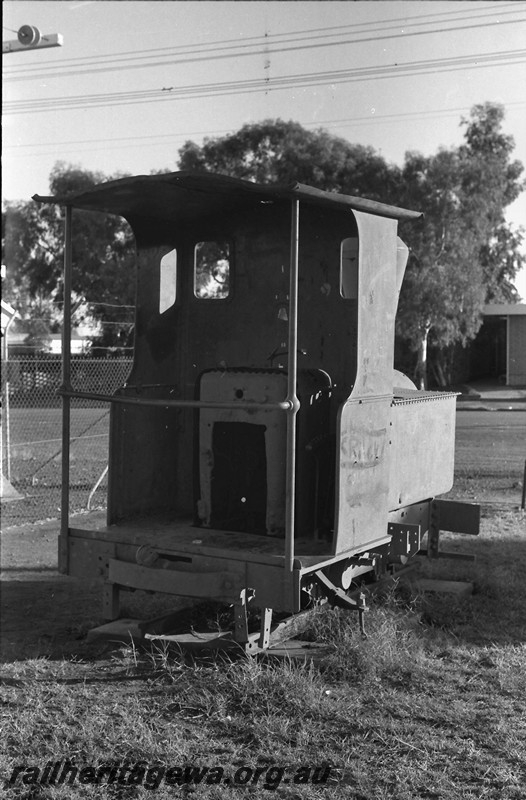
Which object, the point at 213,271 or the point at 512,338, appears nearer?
the point at 512,338

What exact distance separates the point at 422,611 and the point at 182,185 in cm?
328

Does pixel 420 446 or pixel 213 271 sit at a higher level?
pixel 213 271

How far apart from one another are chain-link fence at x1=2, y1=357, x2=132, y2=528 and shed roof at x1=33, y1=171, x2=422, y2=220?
8.12 feet

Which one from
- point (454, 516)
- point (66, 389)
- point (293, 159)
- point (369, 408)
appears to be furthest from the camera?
point (293, 159)

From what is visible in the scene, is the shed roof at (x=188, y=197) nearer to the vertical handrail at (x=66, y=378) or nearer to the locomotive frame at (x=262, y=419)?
the locomotive frame at (x=262, y=419)

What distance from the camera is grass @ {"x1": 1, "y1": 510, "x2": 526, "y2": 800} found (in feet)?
12.4

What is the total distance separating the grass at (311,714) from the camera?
149 inches

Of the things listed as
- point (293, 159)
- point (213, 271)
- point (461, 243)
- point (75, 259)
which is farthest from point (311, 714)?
point (75, 259)

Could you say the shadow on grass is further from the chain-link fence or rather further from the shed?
the chain-link fence

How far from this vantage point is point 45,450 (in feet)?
53.0

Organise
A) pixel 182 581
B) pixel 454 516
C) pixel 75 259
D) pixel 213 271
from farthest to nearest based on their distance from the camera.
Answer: pixel 75 259
pixel 213 271
pixel 454 516
pixel 182 581

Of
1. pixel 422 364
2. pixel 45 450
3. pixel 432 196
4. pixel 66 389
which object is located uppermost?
pixel 432 196

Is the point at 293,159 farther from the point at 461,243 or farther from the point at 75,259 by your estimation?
the point at 75,259

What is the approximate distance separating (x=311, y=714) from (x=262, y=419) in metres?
1.79
